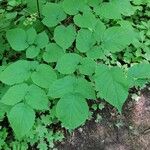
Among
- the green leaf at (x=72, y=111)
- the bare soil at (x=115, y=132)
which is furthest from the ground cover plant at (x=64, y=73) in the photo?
the bare soil at (x=115, y=132)

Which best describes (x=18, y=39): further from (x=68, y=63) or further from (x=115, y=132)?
Answer: (x=115, y=132)

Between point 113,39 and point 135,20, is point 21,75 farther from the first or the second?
point 135,20

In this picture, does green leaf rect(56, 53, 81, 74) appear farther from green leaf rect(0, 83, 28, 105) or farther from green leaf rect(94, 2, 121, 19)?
green leaf rect(94, 2, 121, 19)

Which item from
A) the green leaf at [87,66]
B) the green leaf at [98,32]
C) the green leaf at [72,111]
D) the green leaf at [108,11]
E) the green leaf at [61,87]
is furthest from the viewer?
the green leaf at [108,11]

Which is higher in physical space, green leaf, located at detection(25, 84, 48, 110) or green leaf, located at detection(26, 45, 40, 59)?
green leaf, located at detection(26, 45, 40, 59)

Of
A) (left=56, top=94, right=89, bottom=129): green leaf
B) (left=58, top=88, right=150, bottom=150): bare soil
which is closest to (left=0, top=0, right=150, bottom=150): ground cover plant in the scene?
(left=56, top=94, right=89, bottom=129): green leaf

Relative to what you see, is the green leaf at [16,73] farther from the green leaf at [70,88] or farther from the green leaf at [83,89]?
the green leaf at [83,89]
